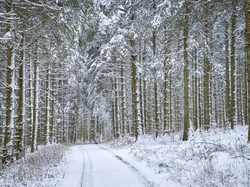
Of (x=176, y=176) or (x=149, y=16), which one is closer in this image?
(x=176, y=176)

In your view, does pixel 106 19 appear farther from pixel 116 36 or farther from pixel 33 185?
pixel 33 185

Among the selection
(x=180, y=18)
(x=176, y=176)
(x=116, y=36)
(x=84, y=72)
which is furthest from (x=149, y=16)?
(x=176, y=176)

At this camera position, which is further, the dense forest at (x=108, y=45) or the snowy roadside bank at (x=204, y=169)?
the dense forest at (x=108, y=45)

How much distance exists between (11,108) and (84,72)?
44.6 ft

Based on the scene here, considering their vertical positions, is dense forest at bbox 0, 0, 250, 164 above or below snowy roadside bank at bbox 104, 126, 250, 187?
above

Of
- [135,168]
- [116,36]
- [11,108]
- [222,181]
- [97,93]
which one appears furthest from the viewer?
[97,93]

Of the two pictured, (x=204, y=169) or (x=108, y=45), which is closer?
(x=204, y=169)

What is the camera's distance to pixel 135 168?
26.2 feet

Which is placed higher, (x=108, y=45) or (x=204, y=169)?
(x=108, y=45)

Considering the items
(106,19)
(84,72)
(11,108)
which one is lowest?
(11,108)

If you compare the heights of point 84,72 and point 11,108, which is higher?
point 84,72

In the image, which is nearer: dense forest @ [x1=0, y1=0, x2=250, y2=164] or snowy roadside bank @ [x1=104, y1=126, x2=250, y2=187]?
snowy roadside bank @ [x1=104, y1=126, x2=250, y2=187]

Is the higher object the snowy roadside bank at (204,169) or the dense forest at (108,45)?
the dense forest at (108,45)

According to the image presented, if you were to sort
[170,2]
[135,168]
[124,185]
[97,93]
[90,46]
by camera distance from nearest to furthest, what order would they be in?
[124,185] → [135,168] → [170,2] → [90,46] → [97,93]
